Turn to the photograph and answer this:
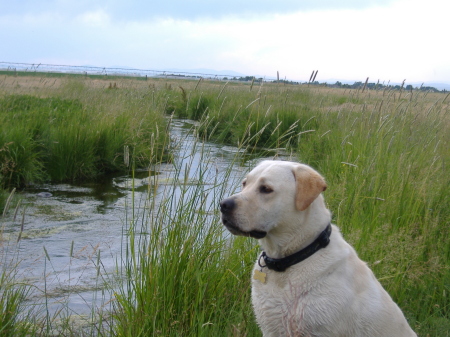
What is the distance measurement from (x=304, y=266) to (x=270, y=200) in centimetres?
44

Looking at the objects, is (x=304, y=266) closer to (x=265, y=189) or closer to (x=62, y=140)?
(x=265, y=189)

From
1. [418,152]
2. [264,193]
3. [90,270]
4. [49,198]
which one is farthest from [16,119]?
[264,193]

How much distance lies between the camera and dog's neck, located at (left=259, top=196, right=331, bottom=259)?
Answer: 293 cm

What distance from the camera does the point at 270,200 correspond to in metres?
2.91

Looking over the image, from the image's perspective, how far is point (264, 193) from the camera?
294 cm

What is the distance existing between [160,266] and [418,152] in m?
4.35

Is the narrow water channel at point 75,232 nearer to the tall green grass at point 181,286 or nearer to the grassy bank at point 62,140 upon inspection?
the grassy bank at point 62,140

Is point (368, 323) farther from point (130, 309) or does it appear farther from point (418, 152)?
point (418, 152)

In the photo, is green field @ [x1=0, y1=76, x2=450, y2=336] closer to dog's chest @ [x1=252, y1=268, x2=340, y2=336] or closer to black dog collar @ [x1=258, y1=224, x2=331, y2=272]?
dog's chest @ [x1=252, y1=268, x2=340, y2=336]

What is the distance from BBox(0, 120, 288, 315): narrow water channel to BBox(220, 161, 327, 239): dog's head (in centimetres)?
107

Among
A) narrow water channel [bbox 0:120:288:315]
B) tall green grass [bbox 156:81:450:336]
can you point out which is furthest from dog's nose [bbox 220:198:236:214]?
narrow water channel [bbox 0:120:288:315]

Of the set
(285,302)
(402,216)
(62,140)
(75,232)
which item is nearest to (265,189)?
(285,302)

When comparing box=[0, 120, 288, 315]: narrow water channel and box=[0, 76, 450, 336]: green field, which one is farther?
box=[0, 120, 288, 315]: narrow water channel

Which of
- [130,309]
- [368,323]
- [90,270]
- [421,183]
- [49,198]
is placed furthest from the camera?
[49,198]
